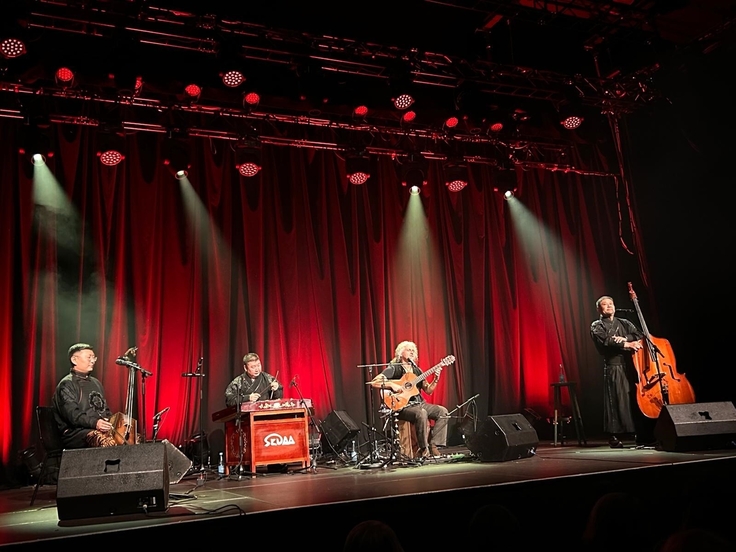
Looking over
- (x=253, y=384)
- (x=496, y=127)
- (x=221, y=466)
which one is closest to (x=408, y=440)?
(x=253, y=384)

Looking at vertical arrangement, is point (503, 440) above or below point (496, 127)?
below

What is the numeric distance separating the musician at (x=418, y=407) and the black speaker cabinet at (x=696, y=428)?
2624mm

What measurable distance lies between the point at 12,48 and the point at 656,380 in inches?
278

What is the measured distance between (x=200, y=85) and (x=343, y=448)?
4.68m

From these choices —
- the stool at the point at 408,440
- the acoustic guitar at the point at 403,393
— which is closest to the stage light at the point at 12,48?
the acoustic guitar at the point at 403,393

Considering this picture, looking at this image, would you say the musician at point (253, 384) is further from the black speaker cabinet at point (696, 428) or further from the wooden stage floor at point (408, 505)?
the black speaker cabinet at point (696, 428)

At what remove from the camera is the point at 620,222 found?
10430 mm

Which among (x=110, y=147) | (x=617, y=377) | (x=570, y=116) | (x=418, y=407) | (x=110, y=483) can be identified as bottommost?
(x=110, y=483)

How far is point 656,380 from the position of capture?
6879 millimetres

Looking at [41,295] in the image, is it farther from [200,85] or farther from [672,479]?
[672,479]

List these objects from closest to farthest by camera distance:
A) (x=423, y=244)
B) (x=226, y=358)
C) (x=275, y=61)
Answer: (x=275, y=61)
(x=226, y=358)
(x=423, y=244)

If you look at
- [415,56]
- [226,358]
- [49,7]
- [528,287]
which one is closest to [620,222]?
[528,287]

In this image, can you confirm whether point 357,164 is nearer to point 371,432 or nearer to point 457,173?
point 457,173

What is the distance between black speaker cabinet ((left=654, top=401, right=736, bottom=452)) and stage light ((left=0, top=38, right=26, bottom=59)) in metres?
6.73
